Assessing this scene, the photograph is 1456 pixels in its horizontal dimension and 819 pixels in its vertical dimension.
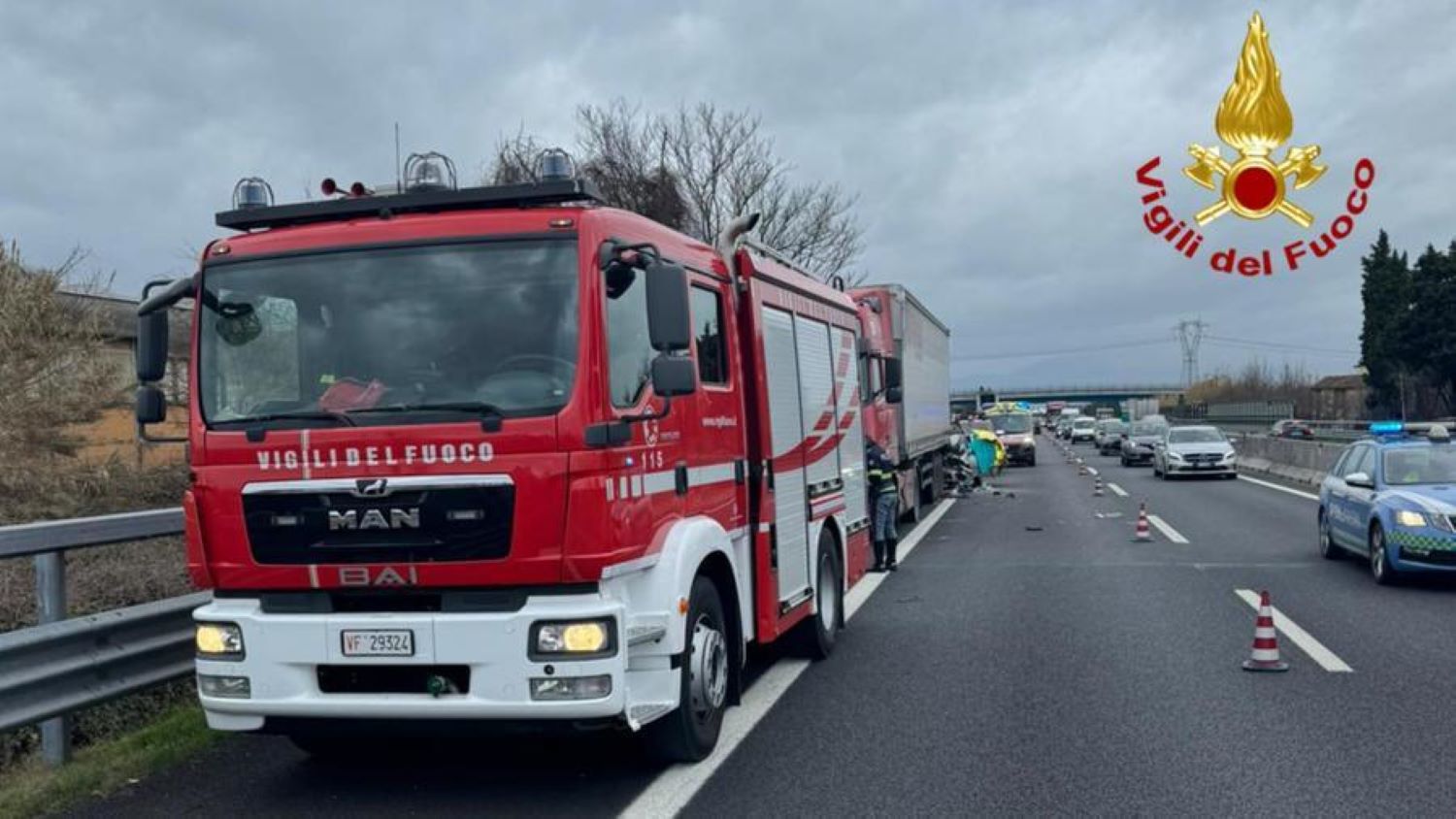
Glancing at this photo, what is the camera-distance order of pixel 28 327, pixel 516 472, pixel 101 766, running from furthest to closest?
1. pixel 28 327
2. pixel 101 766
3. pixel 516 472

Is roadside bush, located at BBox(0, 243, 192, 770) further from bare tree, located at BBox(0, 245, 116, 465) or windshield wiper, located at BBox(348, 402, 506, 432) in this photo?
windshield wiper, located at BBox(348, 402, 506, 432)

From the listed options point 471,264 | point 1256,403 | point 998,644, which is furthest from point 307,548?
point 1256,403

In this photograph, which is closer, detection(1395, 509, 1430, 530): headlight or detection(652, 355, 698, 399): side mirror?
detection(652, 355, 698, 399): side mirror

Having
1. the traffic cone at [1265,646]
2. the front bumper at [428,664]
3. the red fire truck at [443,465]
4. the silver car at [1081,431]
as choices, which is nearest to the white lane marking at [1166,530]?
the traffic cone at [1265,646]

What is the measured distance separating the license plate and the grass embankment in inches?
59.2

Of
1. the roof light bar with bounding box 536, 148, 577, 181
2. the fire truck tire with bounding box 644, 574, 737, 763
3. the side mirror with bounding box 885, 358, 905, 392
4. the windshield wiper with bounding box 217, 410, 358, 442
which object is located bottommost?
the fire truck tire with bounding box 644, 574, 737, 763

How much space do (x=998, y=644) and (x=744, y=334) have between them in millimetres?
3558

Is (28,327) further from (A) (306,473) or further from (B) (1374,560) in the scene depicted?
(B) (1374,560)

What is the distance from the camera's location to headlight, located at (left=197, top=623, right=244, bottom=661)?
5.96 m

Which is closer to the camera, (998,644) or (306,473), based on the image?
(306,473)

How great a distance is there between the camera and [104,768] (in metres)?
6.45

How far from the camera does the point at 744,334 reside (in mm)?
7918

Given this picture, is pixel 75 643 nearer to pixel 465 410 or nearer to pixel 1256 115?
pixel 465 410

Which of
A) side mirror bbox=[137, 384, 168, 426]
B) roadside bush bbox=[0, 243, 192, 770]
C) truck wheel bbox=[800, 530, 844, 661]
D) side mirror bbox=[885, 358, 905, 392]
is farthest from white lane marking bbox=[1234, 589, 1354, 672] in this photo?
roadside bush bbox=[0, 243, 192, 770]
